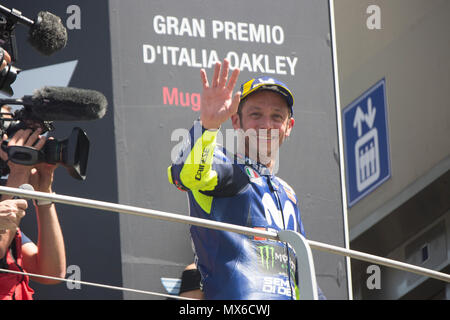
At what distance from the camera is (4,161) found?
2201 millimetres

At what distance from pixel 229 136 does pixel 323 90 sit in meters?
0.90

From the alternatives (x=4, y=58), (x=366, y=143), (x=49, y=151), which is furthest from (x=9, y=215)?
(x=366, y=143)

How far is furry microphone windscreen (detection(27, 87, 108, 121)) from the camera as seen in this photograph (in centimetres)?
205

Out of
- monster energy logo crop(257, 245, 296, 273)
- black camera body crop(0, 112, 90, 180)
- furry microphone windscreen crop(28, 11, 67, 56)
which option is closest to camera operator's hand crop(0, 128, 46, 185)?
black camera body crop(0, 112, 90, 180)

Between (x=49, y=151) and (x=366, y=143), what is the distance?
288cm

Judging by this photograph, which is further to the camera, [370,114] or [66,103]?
[370,114]

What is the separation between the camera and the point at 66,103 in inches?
80.4

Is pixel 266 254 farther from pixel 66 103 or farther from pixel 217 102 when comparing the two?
pixel 66 103

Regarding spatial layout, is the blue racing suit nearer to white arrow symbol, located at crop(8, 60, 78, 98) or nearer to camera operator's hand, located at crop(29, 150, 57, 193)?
camera operator's hand, located at crop(29, 150, 57, 193)

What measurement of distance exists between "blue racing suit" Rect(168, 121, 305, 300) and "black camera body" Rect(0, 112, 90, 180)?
0.97 ft

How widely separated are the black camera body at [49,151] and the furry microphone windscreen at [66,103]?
89 mm

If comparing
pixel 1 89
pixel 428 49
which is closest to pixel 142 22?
pixel 1 89
